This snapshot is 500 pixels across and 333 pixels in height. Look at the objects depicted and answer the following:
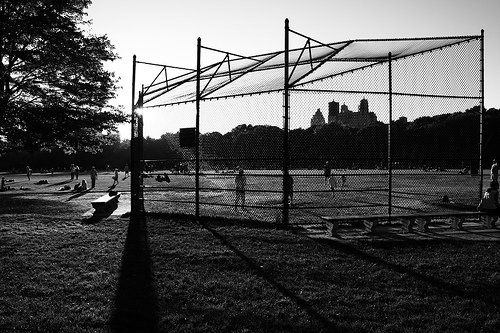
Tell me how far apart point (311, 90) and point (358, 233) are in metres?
3.53

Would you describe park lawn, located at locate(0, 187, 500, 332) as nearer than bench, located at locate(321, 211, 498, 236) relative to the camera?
Yes

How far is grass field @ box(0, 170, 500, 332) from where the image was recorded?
160 inches

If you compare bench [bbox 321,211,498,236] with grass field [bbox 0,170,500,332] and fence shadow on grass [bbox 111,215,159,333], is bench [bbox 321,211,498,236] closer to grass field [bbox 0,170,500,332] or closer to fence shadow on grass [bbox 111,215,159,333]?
grass field [bbox 0,170,500,332]

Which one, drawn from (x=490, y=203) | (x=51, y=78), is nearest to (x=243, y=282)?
(x=490, y=203)

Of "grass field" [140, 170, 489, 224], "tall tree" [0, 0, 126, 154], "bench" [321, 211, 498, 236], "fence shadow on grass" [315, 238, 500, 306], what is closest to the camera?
"fence shadow on grass" [315, 238, 500, 306]

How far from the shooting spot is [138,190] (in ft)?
37.8

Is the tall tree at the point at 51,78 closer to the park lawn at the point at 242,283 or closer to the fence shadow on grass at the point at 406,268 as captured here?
the park lawn at the point at 242,283

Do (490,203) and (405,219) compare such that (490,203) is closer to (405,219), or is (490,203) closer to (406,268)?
(405,219)

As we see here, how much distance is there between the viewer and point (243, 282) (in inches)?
211

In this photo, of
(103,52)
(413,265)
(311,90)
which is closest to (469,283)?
(413,265)

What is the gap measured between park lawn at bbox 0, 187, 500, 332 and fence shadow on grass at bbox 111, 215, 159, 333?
18 mm

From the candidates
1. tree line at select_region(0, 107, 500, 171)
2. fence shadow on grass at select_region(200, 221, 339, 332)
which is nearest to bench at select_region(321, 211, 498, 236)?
tree line at select_region(0, 107, 500, 171)

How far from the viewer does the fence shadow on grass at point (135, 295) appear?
13.1ft

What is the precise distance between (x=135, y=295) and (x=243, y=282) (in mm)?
1496
